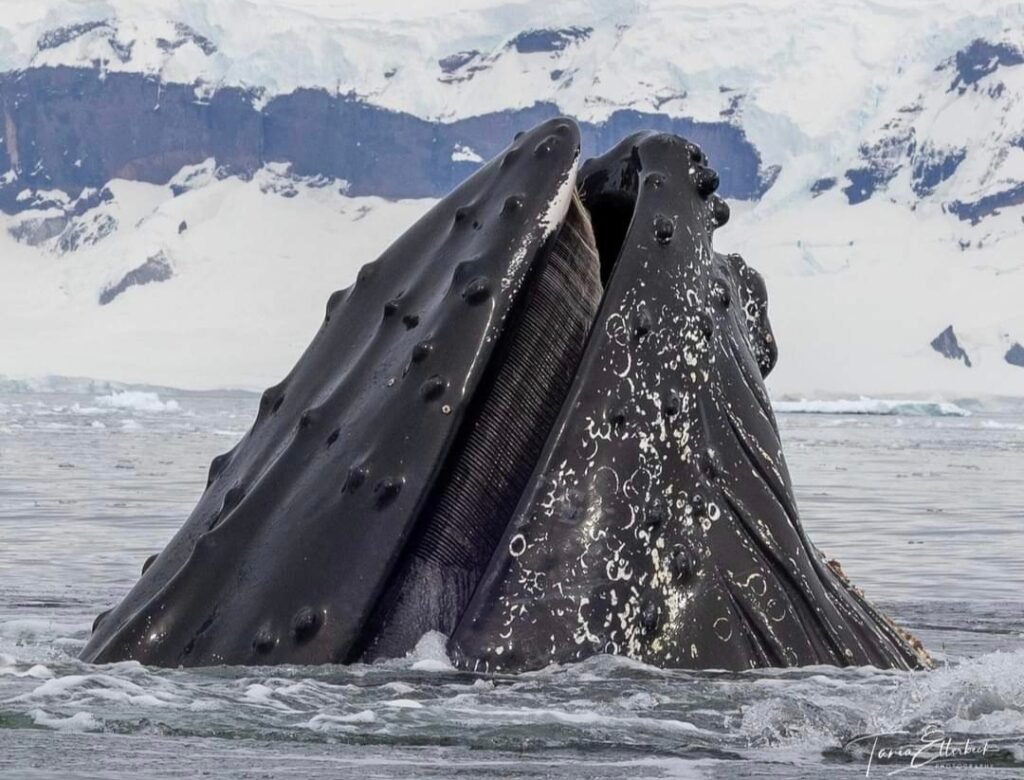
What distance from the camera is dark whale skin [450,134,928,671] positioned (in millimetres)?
3660

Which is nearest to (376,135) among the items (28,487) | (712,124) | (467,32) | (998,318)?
(467,32)

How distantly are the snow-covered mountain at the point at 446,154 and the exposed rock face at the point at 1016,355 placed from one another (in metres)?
0.38

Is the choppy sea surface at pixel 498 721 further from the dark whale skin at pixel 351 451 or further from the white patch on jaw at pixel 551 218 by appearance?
the white patch on jaw at pixel 551 218

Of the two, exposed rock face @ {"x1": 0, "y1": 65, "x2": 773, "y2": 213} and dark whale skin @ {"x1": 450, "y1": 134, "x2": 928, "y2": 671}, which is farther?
exposed rock face @ {"x1": 0, "y1": 65, "x2": 773, "y2": 213}

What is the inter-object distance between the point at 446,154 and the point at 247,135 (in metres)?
21.3

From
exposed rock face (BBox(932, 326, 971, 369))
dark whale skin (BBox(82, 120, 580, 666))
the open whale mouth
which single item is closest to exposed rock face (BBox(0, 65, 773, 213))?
exposed rock face (BBox(932, 326, 971, 369))

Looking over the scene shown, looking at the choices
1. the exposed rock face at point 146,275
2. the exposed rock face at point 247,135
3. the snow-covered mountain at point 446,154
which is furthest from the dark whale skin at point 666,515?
the exposed rock face at point 146,275

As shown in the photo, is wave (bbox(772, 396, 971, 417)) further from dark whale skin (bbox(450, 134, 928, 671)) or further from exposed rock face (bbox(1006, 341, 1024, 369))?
dark whale skin (bbox(450, 134, 928, 671))

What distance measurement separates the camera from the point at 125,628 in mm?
3846

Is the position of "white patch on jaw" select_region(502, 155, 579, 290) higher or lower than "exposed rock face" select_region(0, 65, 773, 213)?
lower

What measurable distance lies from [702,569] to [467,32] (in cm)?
15588

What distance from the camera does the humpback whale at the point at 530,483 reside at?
3.67 metres

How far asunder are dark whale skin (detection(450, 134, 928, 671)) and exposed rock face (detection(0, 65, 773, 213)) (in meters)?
140

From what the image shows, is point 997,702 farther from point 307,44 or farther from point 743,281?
point 307,44
